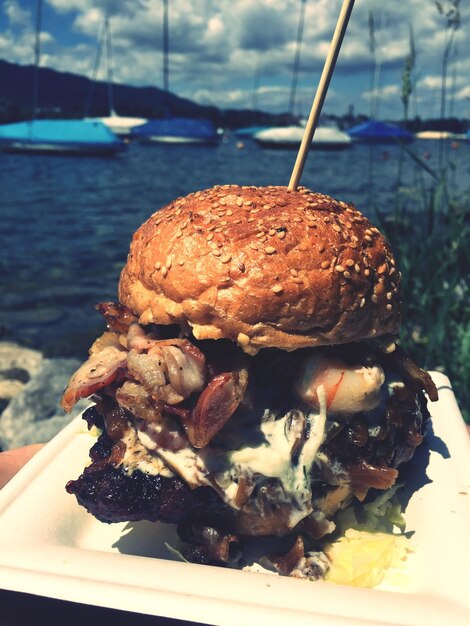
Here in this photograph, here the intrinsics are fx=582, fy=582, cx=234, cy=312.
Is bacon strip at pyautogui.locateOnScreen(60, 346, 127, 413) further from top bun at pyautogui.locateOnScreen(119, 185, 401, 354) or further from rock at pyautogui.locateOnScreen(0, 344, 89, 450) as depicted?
rock at pyautogui.locateOnScreen(0, 344, 89, 450)

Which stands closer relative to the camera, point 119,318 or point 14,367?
point 119,318

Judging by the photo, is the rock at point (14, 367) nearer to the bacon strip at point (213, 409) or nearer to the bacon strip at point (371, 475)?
the bacon strip at point (213, 409)

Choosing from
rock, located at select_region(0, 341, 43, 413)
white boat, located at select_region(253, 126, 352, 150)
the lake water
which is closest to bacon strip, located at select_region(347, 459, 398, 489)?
the lake water

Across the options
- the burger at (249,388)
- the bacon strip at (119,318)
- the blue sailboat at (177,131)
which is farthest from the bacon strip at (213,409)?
the blue sailboat at (177,131)

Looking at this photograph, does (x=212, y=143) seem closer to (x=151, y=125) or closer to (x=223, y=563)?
(x=151, y=125)

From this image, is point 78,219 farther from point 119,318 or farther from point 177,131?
point 177,131

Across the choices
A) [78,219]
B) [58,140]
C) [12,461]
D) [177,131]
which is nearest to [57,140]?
[58,140]

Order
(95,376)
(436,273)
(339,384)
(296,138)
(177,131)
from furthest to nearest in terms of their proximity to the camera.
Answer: (296,138)
(177,131)
(436,273)
(95,376)
(339,384)
